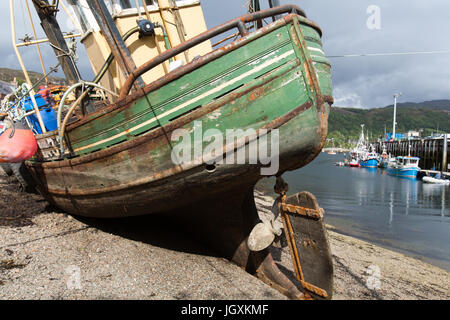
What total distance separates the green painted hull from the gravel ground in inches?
38.8

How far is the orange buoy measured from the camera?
4641mm

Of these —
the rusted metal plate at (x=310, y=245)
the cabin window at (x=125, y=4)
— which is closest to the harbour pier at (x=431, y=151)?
the rusted metal plate at (x=310, y=245)

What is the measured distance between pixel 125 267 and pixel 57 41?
15.1 ft

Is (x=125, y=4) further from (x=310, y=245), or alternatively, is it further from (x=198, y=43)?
(x=310, y=245)

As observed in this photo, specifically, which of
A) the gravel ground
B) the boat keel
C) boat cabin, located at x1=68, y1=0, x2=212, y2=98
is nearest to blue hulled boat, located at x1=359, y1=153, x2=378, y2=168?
the gravel ground

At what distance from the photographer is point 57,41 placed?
5.68 meters

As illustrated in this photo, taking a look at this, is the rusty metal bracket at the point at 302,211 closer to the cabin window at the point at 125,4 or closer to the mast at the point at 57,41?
the cabin window at the point at 125,4

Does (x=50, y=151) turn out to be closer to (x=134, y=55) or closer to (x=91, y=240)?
(x=91, y=240)

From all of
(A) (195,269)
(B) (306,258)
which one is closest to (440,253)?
(B) (306,258)

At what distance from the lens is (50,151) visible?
5.18 meters

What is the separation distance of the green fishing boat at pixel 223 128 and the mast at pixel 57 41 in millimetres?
1796

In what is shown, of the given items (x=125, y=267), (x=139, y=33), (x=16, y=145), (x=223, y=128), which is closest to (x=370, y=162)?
(x=139, y=33)

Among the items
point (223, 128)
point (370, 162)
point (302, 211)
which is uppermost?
point (223, 128)

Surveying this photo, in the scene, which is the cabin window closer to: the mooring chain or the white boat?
the mooring chain
